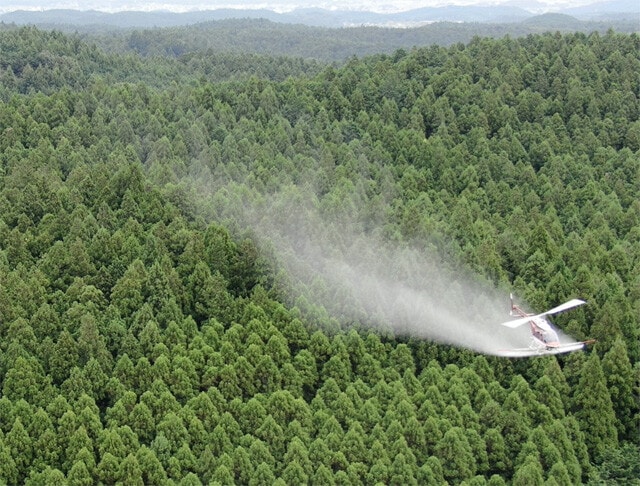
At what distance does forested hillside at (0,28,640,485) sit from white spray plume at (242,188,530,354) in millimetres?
839

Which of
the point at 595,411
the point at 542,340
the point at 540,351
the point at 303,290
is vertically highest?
the point at 542,340

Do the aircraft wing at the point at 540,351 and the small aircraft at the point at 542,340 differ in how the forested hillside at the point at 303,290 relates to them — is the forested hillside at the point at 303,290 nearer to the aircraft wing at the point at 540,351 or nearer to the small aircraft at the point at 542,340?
the aircraft wing at the point at 540,351

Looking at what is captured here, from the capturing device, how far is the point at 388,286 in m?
42.5

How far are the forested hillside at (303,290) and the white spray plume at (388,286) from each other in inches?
33.0

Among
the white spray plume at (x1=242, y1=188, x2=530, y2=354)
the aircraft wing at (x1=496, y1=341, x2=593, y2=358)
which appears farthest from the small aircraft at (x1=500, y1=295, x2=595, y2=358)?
the white spray plume at (x1=242, y1=188, x2=530, y2=354)

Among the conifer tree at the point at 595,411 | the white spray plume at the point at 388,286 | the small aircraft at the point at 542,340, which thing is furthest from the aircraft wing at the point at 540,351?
the white spray plume at the point at 388,286

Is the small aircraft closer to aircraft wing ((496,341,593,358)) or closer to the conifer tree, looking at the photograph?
aircraft wing ((496,341,593,358))

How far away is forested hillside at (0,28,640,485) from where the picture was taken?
33344 millimetres

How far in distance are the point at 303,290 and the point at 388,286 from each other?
3910 mm

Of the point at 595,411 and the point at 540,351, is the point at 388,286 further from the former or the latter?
the point at 595,411

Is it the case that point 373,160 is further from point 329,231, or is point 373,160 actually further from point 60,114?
point 60,114

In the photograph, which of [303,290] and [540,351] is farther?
[303,290]

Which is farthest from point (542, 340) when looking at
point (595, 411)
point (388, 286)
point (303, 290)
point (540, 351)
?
point (303, 290)

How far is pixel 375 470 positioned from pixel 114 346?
12309mm
